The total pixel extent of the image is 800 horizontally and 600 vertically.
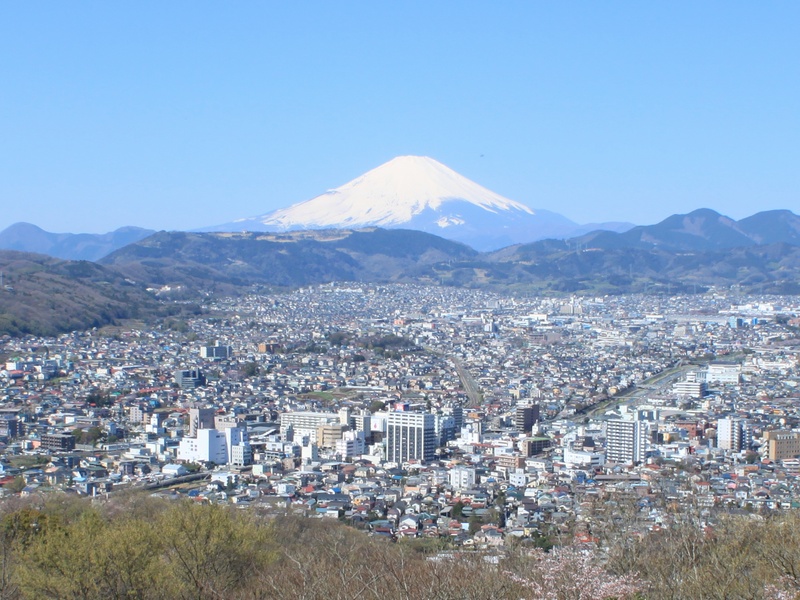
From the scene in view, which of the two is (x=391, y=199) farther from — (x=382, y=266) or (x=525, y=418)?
(x=525, y=418)

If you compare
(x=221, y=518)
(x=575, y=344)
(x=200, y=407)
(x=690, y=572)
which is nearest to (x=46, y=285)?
(x=575, y=344)

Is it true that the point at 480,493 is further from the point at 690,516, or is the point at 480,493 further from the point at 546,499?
the point at 690,516

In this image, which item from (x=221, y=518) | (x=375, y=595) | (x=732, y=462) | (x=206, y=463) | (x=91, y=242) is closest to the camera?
(x=375, y=595)

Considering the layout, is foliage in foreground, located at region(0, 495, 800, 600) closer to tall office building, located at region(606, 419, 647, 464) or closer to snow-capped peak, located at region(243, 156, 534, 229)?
tall office building, located at region(606, 419, 647, 464)

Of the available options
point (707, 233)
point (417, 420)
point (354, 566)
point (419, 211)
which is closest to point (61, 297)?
point (417, 420)

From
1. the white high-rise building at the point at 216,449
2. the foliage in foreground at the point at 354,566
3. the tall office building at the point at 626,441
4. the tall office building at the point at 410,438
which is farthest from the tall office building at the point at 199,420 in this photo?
the foliage in foreground at the point at 354,566

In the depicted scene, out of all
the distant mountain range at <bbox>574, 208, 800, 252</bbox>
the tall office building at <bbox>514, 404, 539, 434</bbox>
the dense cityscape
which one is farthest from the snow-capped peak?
the tall office building at <bbox>514, 404, 539, 434</bbox>
